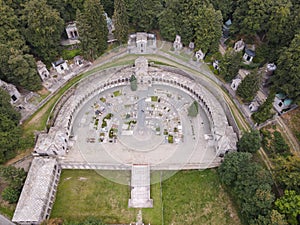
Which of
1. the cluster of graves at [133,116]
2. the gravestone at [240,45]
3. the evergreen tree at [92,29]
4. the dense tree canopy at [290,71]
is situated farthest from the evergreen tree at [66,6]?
the dense tree canopy at [290,71]

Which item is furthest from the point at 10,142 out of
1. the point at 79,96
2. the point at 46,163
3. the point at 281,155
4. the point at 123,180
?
the point at 281,155

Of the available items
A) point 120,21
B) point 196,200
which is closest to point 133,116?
point 196,200

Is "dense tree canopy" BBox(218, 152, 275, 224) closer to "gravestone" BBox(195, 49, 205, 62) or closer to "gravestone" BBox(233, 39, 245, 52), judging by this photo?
"gravestone" BBox(195, 49, 205, 62)

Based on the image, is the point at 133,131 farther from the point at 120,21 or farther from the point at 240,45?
the point at 240,45

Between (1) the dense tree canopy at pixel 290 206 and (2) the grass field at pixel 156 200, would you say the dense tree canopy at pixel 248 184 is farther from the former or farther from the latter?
(2) the grass field at pixel 156 200

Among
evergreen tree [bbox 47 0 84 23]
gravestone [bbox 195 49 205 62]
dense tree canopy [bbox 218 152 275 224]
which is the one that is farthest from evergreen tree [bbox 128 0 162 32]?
dense tree canopy [bbox 218 152 275 224]

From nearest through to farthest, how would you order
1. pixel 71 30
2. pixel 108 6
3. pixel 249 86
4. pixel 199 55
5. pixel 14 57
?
1. pixel 14 57
2. pixel 249 86
3. pixel 199 55
4. pixel 71 30
5. pixel 108 6
